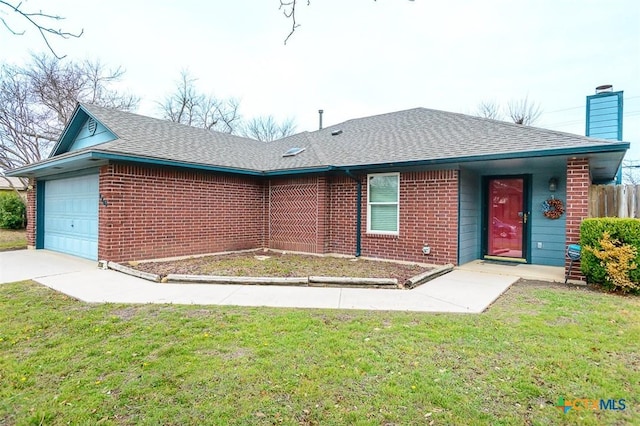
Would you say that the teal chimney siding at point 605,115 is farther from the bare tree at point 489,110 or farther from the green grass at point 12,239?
the green grass at point 12,239

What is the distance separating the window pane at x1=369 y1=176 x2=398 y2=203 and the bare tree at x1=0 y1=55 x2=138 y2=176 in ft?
64.0

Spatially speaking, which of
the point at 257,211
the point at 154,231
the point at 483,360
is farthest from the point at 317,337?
the point at 257,211

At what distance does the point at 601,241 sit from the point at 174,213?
30.6 feet

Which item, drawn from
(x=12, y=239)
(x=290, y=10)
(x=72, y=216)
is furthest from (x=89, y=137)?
(x=290, y=10)

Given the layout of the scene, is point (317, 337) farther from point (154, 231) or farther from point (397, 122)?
point (397, 122)

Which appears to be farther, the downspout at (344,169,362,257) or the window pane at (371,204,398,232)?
the downspout at (344,169,362,257)

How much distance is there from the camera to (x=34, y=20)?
2.66m

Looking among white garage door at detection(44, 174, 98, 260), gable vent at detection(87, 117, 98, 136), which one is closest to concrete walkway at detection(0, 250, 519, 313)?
white garage door at detection(44, 174, 98, 260)

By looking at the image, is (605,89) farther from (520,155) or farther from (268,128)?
(268,128)

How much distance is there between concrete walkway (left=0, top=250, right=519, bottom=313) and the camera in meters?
5.06

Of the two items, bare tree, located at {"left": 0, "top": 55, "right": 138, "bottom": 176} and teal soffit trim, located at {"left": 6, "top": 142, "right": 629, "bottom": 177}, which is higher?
bare tree, located at {"left": 0, "top": 55, "right": 138, "bottom": 176}

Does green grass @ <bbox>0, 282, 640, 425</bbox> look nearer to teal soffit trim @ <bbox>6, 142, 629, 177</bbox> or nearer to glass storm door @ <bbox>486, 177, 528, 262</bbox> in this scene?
teal soffit trim @ <bbox>6, 142, 629, 177</bbox>

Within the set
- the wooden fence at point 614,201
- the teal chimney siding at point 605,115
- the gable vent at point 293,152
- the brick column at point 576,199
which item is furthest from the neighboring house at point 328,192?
the teal chimney siding at point 605,115

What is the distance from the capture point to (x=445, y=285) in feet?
20.5
